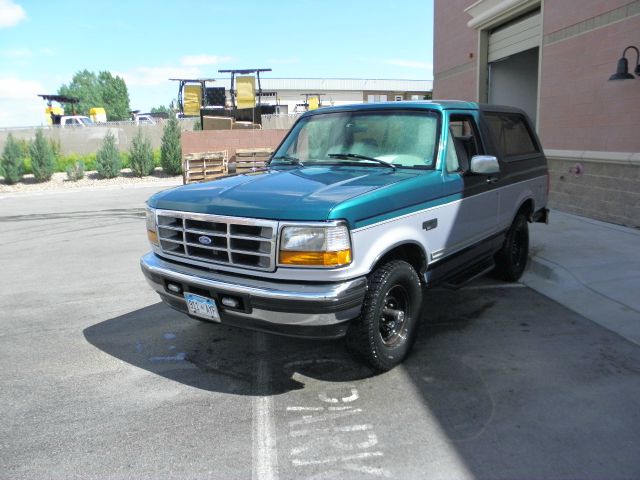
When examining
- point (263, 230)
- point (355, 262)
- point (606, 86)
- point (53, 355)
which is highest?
point (606, 86)

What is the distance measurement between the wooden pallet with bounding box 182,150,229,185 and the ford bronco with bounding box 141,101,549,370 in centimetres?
1043

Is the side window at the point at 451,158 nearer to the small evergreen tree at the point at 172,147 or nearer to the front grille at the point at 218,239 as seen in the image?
the front grille at the point at 218,239

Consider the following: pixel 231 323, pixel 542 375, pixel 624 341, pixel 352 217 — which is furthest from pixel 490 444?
pixel 624 341

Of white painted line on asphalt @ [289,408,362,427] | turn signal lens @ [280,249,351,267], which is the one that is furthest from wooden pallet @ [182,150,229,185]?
white painted line on asphalt @ [289,408,362,427]

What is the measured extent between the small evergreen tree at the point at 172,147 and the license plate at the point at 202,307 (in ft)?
63.0

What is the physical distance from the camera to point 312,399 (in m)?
3.50

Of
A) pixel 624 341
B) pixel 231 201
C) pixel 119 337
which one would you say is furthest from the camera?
pixel 119 337

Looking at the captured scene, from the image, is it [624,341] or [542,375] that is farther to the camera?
[624,341]

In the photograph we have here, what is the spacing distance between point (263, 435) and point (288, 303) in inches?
31.0

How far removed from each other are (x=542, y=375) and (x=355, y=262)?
1.66 metres

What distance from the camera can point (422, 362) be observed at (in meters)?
3.99

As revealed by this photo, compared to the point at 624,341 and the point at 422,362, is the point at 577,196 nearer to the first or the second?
Result: the point at 624,341

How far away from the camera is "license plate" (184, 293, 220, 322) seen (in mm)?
3518

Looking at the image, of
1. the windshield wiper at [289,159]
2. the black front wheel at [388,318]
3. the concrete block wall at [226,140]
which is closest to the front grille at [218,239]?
the black front wheel at [388,318]
